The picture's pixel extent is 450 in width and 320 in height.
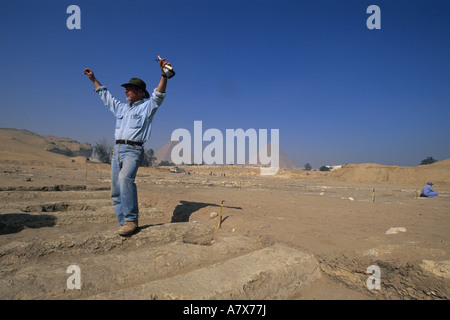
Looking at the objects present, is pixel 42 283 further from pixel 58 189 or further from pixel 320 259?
pixel 58 189

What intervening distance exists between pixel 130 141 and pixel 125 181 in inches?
18.6

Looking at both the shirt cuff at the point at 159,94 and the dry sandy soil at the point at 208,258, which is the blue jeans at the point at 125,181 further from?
the shirt cuff at the point at 159,94

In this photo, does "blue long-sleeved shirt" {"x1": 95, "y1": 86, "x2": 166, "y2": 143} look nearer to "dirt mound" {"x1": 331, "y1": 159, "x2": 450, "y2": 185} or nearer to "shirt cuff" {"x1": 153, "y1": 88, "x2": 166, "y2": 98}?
"shirt cuff" {"x1": 153, "y1": 88, "x2": 166, "y2": 98}

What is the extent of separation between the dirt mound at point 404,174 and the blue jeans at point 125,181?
3131 cm

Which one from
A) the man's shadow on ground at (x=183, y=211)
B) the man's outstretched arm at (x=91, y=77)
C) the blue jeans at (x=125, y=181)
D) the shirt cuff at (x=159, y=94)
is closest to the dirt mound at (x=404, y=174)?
the man's shadow on ground at (x=183, y=211)

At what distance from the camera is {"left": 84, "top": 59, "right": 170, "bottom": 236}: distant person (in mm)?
2684

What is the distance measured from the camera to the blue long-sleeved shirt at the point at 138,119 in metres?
2.81

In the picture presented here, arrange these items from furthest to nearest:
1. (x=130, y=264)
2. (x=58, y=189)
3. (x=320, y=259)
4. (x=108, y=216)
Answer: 1. (x=58, y=189)
2. (x=108, y=216)
3. (x=320, y=259)
4. (x=130, y=264)

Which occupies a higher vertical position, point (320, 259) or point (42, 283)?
point (42, 283)

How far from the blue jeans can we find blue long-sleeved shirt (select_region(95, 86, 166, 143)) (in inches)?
5.3

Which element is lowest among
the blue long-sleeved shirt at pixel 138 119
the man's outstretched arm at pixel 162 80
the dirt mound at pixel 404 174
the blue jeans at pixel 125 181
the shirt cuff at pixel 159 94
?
the dirt mound at pixel 404 174

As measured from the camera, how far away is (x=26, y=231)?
2867 mm
